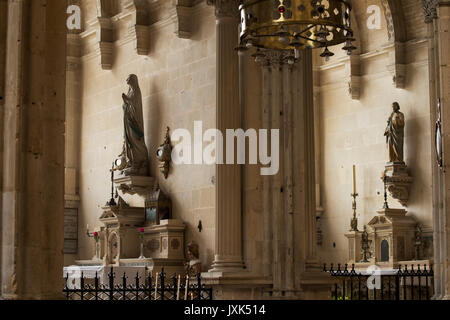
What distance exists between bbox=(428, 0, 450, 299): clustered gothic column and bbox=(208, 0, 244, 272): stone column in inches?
159

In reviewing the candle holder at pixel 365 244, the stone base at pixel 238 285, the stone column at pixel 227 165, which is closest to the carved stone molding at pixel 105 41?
the stone column at pixel 227 165

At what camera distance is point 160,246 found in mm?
17297

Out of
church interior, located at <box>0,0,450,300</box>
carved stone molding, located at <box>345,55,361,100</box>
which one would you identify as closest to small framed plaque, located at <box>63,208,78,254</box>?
church interior, located at <box>0,0,450,300</box>

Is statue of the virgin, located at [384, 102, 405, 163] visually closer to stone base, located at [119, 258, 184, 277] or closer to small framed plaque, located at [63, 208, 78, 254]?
stone base, located at [119, 258, 184, 277]

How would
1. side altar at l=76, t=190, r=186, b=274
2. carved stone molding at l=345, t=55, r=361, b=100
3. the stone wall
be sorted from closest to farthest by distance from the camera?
the stone wall < side altar at l=76, t=190, r=186, b=274 < carved stone molding at l=345, t=55, r=361, b=100

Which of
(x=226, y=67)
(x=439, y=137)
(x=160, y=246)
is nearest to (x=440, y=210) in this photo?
(x=439, y=137)

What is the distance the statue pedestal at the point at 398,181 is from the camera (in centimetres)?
1972

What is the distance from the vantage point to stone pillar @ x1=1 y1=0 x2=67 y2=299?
7117 mm

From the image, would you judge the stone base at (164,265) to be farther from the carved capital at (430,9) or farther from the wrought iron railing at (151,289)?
the carved capital at (430,9)

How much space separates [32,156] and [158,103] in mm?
11209

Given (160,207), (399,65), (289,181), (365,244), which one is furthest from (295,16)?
(365,244)

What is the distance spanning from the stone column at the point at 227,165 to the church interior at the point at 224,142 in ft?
0.08

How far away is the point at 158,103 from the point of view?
60.3 feet
